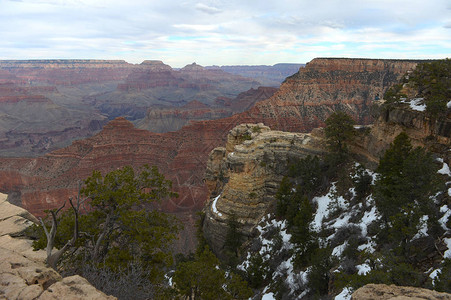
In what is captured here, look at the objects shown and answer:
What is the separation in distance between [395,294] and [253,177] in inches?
853

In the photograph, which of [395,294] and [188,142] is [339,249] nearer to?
[395,294]

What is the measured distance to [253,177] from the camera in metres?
27.3

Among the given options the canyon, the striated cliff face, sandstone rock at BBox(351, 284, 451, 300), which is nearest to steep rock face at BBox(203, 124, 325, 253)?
the canyon

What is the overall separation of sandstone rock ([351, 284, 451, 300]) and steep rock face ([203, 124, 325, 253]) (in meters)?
19.3

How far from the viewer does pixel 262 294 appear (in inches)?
A: 628

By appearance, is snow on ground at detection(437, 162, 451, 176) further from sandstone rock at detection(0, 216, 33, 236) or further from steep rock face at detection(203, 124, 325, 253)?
sandstone rock at detection(0, 216, 33, 236)

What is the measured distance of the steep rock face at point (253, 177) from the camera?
85.7 feet

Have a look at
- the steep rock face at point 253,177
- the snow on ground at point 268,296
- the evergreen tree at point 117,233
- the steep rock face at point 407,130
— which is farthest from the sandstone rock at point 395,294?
the steep rock face at point 253,177

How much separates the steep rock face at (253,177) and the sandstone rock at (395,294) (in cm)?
1928

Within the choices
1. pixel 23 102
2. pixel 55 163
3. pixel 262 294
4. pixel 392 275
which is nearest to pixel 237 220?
pixel 262 294

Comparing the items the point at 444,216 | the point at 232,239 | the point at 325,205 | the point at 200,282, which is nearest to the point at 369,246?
the point at 444,216

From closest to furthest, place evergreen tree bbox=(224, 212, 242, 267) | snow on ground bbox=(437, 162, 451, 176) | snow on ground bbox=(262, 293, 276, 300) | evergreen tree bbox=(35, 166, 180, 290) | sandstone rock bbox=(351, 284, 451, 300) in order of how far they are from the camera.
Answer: sandstone rock bbox=(351, 284, 451, 300)
evergreen tree bbox=(35, 166, 180, 290)
snow on ground bbox=(437, 162, 451, 176)
snow on ground bbox=(262, 293, 276, 300)
evergreen tree bbox=(224, 212, 242, 267)

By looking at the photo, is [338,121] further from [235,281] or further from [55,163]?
[55,163]

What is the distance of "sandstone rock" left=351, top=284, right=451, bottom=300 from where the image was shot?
213 inches
